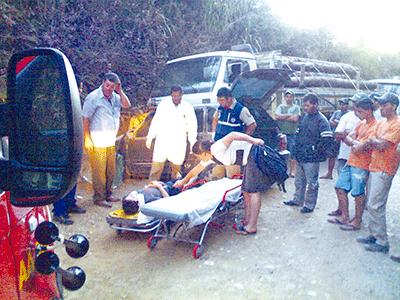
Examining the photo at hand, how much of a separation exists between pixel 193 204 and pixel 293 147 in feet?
7.97

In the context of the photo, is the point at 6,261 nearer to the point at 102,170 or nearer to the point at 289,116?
the point at 102,170

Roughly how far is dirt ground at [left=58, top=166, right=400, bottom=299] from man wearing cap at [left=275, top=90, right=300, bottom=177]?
2605 millimetres

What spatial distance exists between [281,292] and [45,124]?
10.1 ft

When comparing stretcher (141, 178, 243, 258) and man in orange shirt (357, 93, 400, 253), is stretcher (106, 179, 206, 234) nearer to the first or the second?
stretcher (141, 178, 243, 258)

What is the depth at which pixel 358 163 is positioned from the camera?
4.91m

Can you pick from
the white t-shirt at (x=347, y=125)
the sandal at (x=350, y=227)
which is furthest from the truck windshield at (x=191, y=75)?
the sandal at (x=350, y=227)

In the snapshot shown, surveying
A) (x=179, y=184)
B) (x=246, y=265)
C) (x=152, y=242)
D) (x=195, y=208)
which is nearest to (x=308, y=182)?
(x=179, y=184)

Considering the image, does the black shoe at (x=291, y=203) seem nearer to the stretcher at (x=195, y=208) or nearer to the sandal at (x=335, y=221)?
the sandal at (x=335, y=221)

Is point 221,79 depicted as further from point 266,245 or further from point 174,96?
point 266,245

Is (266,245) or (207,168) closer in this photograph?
(266,245)

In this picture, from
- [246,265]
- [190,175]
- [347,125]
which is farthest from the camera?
[347,125]

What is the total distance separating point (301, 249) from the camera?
4.64 meters

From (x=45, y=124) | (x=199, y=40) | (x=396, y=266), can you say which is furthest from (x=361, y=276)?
(x=199, y=40)

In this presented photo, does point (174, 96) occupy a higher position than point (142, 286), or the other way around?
point (174, 96)
